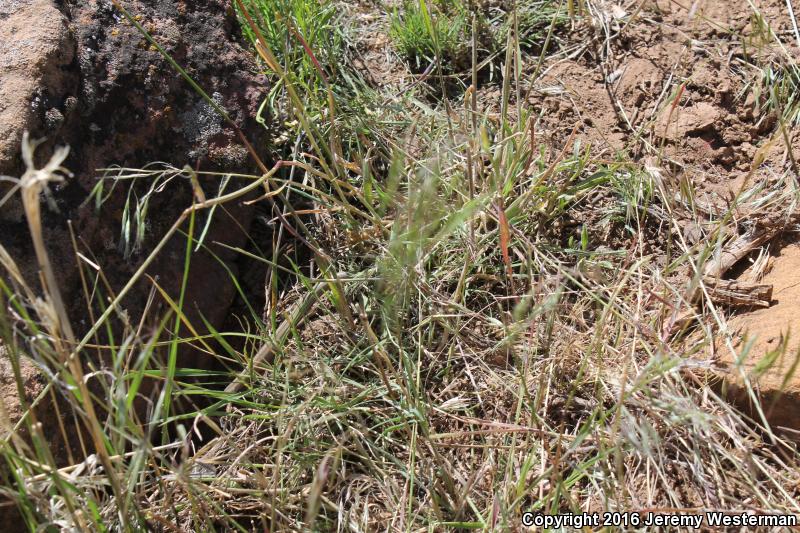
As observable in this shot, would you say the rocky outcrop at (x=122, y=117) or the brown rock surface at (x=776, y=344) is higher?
the rocky outcrop at (x=122, y=117)

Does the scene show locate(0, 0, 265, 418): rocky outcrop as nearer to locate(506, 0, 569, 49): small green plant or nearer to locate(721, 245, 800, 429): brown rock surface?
locate(506, 0, 569, 49): small green plant

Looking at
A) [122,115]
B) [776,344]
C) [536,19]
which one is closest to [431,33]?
[536,19]

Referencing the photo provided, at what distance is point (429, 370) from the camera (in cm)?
179

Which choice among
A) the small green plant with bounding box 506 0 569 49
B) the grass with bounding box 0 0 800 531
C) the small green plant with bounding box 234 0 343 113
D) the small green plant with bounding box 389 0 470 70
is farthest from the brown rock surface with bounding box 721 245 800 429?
the small green plant with bounding box 234 0 343 113

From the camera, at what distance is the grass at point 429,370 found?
57.2 inches

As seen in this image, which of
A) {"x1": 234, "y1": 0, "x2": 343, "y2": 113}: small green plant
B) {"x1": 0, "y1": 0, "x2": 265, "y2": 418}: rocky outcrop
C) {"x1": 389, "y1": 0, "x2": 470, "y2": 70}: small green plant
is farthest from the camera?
{"x1": 389, "y1": 0, "x2": 470, "y2": 70}: small green plant

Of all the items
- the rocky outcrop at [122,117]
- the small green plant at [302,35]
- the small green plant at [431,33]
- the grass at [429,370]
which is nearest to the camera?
the grass at [429,370]

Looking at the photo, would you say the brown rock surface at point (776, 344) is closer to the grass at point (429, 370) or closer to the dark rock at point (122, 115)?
the grass at point (429, 370)

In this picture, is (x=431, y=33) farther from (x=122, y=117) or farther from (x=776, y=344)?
A: (x=776, y=344)

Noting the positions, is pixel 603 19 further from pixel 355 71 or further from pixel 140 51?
pixel 140 51

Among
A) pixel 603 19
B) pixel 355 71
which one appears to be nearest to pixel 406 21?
pixel 355 71

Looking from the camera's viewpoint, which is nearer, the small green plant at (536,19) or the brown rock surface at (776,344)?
the brown rock surface at (776,344)

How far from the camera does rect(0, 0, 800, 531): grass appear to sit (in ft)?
4.77

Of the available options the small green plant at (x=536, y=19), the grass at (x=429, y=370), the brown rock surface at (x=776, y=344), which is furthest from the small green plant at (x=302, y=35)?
the brown rock surface at (x=776, y=344)
